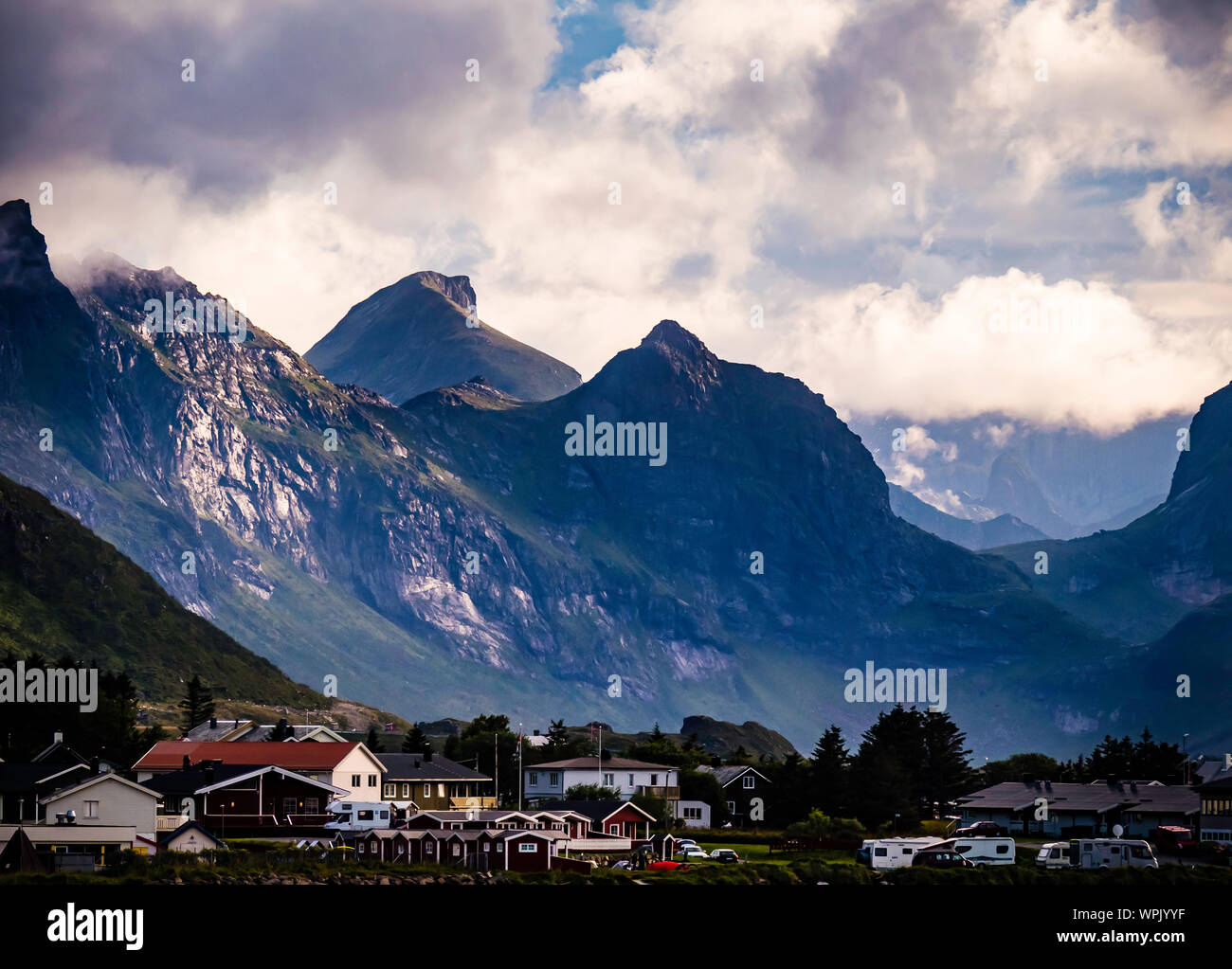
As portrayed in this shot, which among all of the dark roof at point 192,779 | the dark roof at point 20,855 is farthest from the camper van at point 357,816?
the dark roof at point 20,855

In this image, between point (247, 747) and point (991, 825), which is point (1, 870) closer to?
point (247, 747)

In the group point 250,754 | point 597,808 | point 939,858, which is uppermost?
point 250,754

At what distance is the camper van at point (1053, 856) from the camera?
13400cm

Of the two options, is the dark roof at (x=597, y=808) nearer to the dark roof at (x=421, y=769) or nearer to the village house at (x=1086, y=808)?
the dark roof at (x=421, y=769)

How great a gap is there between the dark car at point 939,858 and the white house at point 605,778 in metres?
50.6

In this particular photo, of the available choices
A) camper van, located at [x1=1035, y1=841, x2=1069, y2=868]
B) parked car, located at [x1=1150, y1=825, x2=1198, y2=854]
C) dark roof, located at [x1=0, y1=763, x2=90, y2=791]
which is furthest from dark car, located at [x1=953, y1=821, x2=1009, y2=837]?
dark roof, located at [x1=0, y1=763, x2=90, y2=791]

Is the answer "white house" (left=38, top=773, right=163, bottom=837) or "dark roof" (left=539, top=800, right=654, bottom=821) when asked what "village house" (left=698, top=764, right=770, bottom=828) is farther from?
"white house" (left=38, top=773, right=163, bottom=837)

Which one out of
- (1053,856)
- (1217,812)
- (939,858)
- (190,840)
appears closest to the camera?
(190,840)

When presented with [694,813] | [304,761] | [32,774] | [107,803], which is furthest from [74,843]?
[694,813]

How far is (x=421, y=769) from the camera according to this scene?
178 m

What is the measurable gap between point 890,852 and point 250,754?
70.5 metres

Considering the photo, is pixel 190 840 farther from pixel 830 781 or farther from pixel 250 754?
pixel 830 781
